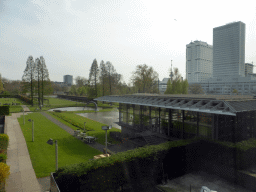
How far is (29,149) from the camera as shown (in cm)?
1350

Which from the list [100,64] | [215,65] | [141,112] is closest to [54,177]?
[141,112]

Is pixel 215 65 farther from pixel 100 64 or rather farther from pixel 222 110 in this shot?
pixel 222 110

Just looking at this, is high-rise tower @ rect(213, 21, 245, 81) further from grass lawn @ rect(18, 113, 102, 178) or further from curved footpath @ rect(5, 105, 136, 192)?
curved footpath @ rect(5, 105, 136, 192)

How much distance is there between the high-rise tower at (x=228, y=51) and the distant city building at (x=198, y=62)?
21.6 feet

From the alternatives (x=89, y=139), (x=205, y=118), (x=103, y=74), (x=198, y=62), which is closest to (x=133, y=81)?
(x=103, y=74)

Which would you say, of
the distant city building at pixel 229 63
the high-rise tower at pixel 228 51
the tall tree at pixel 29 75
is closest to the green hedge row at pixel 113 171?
the tall tree at pixel 29 75

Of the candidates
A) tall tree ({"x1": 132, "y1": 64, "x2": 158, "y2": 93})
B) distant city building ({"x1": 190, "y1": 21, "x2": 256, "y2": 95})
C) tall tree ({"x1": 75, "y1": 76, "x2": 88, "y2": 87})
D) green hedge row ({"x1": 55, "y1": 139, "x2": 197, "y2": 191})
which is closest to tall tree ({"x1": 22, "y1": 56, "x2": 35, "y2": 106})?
tall tree ({"x1": 132, "y1": 64, "x2": 158, "y2": 93})

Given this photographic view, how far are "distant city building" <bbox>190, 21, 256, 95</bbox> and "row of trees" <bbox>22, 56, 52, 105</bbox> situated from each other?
99.6 m

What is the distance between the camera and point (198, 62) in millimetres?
95500

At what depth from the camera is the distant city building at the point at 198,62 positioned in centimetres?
7693

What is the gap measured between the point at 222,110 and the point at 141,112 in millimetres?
7828

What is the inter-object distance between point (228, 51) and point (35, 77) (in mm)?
130764

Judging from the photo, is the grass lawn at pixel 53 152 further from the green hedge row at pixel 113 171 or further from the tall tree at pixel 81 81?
the tall tree at pixel 81 81

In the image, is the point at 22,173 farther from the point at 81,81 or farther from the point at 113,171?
the point at 81,81
